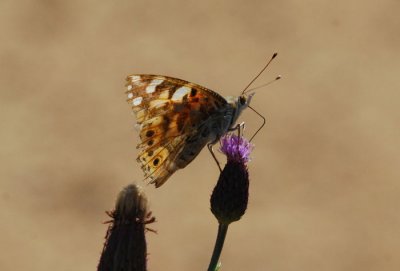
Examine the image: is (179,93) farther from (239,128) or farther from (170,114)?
(239,128)

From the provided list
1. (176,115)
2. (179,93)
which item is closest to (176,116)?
(176,115)

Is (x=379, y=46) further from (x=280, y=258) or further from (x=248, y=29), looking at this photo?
(x=280, y=258)

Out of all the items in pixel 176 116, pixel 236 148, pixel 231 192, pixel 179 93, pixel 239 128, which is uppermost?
pixel 179 93

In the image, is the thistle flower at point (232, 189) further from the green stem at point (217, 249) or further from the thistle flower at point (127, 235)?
the thistle flower at point (127, 235)

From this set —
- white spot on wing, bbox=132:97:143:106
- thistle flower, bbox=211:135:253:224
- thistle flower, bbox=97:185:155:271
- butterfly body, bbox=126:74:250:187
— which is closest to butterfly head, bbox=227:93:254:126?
butterfly body, bbox=126:74:250:187

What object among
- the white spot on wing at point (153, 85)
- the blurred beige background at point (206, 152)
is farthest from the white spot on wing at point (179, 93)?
the blurred beige background at point (206, 152)

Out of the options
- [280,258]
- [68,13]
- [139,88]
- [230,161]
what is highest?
[68,13]

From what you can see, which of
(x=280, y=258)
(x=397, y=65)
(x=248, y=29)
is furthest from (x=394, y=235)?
(x=248, y=29)
